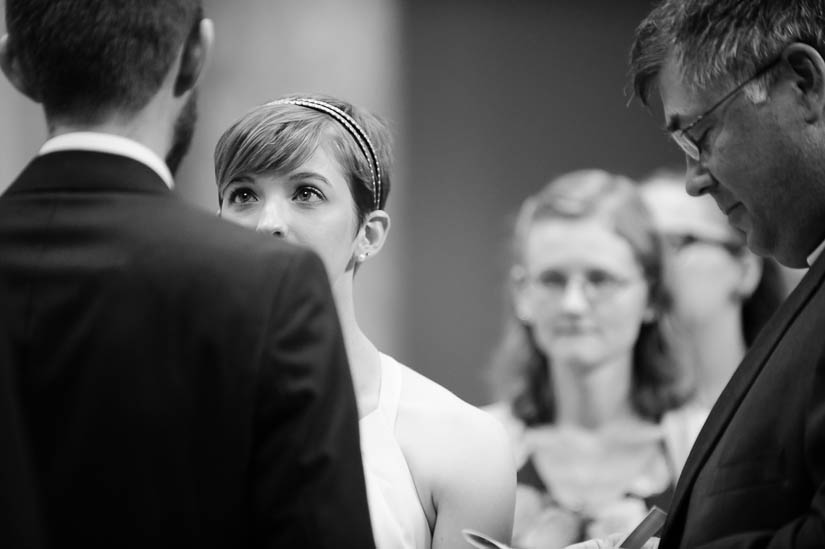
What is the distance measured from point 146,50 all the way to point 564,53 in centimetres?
613

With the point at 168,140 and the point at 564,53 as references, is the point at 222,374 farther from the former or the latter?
the point at 564,53

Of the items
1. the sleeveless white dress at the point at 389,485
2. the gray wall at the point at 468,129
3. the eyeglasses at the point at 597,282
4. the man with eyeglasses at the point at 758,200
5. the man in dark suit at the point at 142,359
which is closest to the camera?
the man in dark suit at the point at 142,359

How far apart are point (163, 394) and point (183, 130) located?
455 millimetres

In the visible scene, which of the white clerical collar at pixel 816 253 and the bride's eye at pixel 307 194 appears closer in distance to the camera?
the white clerical collar at pixel 816 253

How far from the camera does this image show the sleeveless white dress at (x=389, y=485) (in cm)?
275

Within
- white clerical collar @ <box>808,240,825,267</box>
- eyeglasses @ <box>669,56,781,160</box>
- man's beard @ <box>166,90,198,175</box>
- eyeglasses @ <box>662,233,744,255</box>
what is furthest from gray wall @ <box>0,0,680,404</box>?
man's beard @ <box>166,90,198,175</box>

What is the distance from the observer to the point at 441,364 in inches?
309

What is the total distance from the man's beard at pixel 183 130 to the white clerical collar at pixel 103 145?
0.09 m

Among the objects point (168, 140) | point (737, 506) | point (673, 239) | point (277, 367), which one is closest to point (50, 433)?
point (277, 367)

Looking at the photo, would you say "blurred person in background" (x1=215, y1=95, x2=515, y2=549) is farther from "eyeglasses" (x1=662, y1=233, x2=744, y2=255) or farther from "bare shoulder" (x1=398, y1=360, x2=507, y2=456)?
"eyeglasses" (x1=662, y1=233, x2=744, y2=255)

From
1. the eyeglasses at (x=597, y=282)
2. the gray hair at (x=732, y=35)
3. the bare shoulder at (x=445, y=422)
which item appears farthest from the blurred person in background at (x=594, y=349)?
the gray hair at (x=732, y=35)

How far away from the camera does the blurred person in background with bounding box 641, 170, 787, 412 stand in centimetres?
552

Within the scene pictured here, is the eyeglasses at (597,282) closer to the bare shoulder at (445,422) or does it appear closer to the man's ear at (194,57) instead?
the bare shoulder at (445,422)

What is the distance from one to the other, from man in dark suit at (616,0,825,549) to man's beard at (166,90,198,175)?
39.4 inches
